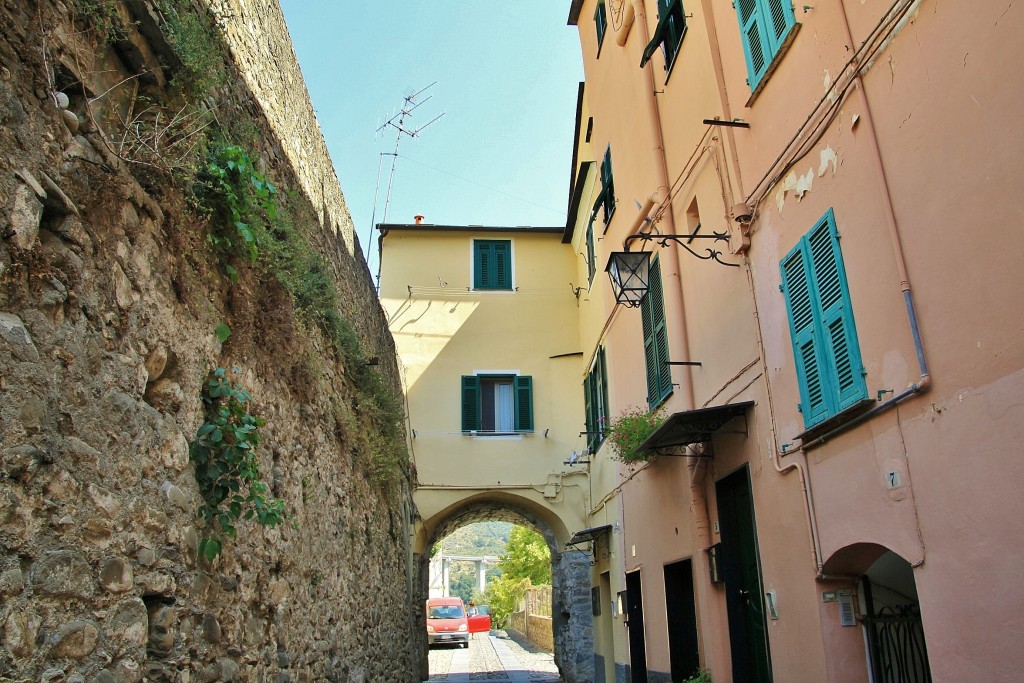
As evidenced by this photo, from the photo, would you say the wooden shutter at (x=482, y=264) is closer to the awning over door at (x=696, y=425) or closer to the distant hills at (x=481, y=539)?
the awning over door at (x=696, y=425)

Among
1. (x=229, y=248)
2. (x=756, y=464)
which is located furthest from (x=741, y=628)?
(x=229, y=248)

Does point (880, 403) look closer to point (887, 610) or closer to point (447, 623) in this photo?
point (887, 610)

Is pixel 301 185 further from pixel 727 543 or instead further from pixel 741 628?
pixel 741 628

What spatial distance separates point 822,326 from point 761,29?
2527 millimetres

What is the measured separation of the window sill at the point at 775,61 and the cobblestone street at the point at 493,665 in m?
12.4

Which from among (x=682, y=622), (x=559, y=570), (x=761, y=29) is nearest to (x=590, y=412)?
(x=559, y=570)

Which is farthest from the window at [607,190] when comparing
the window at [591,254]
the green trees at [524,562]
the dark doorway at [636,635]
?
the green trees at [524,562]

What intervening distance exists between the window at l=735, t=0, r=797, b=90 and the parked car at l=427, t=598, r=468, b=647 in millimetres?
24378

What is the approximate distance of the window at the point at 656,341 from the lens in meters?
8.54

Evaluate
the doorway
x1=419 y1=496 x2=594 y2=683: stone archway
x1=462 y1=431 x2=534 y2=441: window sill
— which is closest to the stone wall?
the doorway

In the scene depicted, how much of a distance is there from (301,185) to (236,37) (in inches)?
62.9

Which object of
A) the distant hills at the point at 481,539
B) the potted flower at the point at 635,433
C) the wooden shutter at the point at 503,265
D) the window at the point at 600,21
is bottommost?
the potted flower at the point at 635,433

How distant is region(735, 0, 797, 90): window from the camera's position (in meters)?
5.82

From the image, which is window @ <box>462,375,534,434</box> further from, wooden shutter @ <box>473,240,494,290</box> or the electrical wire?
the electrical wire
